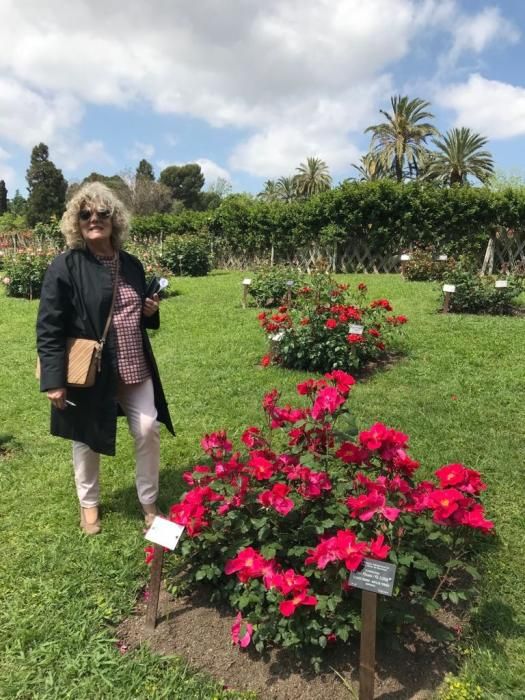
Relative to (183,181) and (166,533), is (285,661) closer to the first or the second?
(166,533)

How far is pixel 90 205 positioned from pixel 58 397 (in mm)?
951

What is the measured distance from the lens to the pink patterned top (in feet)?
8.61

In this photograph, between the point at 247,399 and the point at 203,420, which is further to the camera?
the point at 247,399

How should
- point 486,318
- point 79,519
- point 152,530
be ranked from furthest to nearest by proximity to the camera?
point 486,318
point 79,519
point 152,530

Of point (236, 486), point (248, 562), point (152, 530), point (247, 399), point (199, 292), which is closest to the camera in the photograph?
point (248, 562)

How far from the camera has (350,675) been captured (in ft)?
6.35

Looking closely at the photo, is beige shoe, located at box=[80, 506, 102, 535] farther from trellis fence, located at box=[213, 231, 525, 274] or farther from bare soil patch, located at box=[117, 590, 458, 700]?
trellis fence, located at box=[213, 231, 525, 274]

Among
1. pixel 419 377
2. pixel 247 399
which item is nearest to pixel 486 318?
pixel 419 377

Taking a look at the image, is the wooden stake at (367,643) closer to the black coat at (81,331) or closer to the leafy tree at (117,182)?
the black coat at (81,331)

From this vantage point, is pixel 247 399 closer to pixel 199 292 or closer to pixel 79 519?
pixel 79 519

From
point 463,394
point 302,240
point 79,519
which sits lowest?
point 79,519

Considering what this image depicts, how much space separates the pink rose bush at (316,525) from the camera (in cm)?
183

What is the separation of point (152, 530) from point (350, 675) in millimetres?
923

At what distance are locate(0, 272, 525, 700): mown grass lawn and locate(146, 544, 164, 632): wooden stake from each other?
0.43 feet
